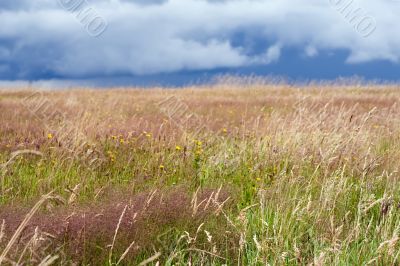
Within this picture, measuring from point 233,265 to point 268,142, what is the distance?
9.85 feet

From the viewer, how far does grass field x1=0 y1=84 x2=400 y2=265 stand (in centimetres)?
304

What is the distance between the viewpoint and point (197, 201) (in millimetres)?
3934

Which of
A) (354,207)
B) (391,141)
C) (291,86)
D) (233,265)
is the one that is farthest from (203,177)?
(291,86)

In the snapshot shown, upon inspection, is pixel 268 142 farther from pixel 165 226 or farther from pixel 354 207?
pixel 165 226

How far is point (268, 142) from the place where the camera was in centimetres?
607

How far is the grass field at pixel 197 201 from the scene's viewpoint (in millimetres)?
3037

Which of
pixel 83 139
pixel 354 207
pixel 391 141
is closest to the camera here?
pixel 354 207

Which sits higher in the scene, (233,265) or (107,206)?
(107,206)

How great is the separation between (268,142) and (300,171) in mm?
1083

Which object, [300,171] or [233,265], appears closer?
[233,265]

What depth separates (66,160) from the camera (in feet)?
19.0

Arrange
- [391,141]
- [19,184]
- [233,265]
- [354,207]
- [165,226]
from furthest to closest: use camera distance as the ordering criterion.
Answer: [391,141] < [19,184] < [354,207] < [165,226] < [233,265]

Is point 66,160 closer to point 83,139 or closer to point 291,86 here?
point 83,139

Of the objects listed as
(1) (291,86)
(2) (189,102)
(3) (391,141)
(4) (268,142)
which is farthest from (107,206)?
(1) (291,86)
